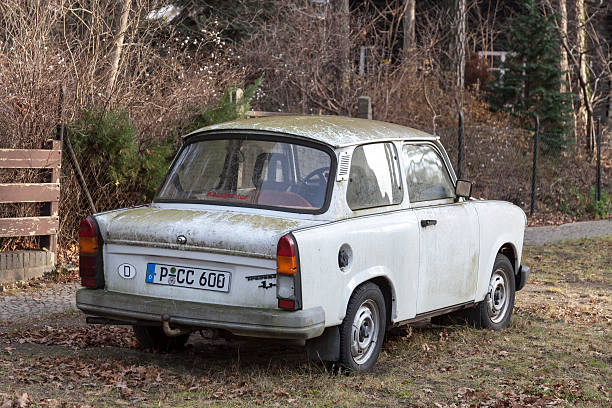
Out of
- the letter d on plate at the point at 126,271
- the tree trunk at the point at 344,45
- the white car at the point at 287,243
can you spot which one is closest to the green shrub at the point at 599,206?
the tree trunk at the point at 344,45

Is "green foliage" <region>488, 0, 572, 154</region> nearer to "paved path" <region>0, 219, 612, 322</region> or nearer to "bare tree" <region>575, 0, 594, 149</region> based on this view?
"bare tree" <region>575, 0, 594, 149</region>

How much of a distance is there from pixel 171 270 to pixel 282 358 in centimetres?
138

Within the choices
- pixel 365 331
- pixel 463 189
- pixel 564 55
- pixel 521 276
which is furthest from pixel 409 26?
pixel 365 331

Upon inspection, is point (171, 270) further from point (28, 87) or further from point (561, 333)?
point (28, 87)

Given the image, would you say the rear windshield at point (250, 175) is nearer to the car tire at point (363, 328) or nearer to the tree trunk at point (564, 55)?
the car tire at point (363, 328)

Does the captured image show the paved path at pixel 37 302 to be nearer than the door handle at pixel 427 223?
No

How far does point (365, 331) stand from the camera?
6387 mm

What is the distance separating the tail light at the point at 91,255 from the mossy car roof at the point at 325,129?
1.11 metres

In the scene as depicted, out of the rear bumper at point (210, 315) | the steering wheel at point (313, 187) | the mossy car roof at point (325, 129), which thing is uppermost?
the mossy car roof at point (325, 129)

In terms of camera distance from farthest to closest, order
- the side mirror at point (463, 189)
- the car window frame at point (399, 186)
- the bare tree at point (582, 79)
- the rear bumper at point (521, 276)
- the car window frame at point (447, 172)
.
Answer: the bare tree at point (582, 79)
the rear bumper at point (521, 276)
the side mirror at point (463, 189)
the car window frame at point (447, 172)
the car window frame at point (399, 186)

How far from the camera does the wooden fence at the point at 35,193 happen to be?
33.8ft

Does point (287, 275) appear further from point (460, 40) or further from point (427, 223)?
point (460, 40)

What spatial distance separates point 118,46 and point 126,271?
7755 millimetres

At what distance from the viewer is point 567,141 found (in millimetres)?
20766
